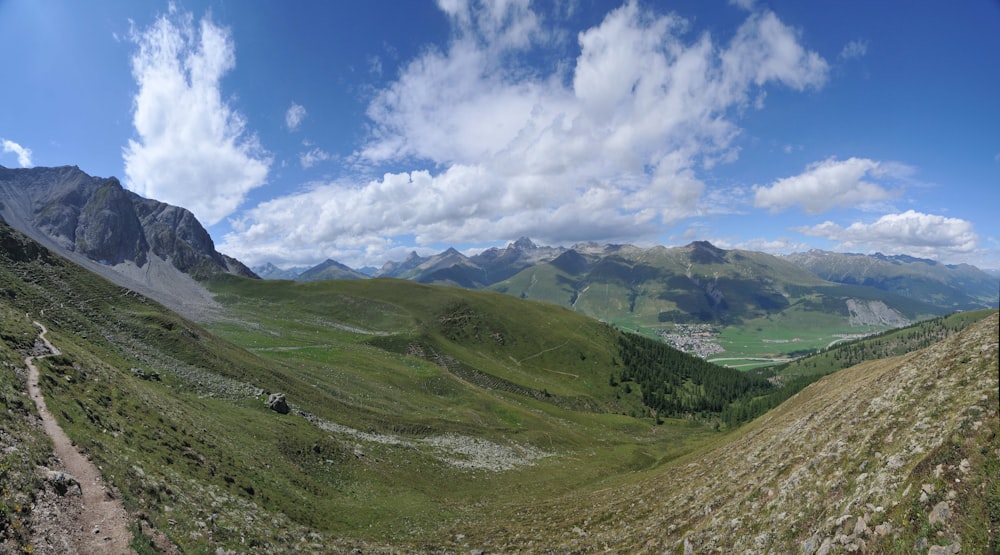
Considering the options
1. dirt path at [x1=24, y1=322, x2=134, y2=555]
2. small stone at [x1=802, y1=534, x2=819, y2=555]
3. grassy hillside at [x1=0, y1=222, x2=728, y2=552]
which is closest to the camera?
small stone at [x1=802, y1=534, x2=819, y2=555]

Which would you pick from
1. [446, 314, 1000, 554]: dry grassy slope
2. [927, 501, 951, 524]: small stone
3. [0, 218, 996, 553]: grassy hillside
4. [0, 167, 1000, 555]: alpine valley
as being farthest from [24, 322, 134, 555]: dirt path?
[927, 501, 951, 524]: small stone

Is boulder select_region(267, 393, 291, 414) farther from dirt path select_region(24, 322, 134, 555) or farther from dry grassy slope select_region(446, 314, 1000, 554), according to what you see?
dirt path select_region(24, 322, 134, 555)

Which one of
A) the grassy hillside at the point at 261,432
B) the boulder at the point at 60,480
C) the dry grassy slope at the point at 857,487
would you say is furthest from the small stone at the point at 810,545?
the boulder at the point at 60,480

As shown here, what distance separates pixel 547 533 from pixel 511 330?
16730 cm

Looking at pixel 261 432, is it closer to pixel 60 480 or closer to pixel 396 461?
pixel 396 461

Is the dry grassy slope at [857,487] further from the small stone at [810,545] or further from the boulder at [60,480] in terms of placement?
the boulder at [60,480]

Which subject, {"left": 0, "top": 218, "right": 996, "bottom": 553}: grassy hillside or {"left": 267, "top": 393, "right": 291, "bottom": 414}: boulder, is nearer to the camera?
{"left": 0, "top": 218, "right": 996, "bottom": 553}: grassy hillside

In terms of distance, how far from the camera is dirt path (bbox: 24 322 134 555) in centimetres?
1465

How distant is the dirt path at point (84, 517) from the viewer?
1465 cm

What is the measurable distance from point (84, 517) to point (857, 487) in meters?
29.6

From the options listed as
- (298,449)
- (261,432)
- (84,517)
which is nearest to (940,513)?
(84,517)

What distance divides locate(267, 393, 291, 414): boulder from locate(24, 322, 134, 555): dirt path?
3047cm

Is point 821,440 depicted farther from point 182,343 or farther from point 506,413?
point 506,413

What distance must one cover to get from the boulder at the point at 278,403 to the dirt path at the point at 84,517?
3047cm
